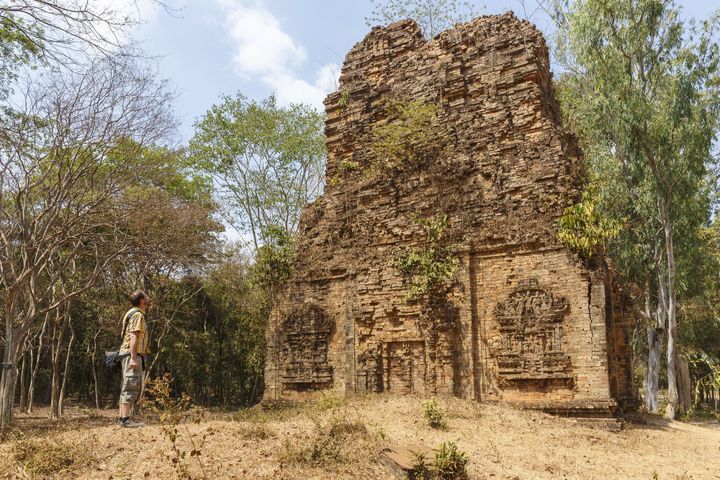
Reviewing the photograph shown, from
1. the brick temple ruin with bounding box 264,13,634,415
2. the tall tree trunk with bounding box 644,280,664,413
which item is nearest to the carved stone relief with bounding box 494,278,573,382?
the brick temple ruin with bounding box 264,13,634,415

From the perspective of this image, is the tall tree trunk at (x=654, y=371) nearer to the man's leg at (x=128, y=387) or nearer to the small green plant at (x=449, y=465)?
the small green plant at (x=449, y=465)

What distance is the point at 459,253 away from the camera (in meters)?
12.4

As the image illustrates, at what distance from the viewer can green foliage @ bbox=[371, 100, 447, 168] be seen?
13570 millimetres

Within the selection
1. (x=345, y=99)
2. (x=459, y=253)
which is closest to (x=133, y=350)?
(x=459, y=253)

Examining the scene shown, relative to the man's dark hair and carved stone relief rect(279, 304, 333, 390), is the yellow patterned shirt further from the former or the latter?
carved stone relief rect(279, 304, 333, 390)

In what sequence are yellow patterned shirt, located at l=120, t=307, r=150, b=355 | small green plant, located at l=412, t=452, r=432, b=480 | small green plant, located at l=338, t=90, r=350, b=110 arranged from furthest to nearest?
1. small green plant, located at l=338, t=90, r=350, b=110
2. yellow patterned shirt, located at l=120, t=307, r=150, b=355
3. small green plant, located at l=412, t=452, r=432, b=480

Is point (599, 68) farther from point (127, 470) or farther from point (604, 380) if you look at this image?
point (127, 470)

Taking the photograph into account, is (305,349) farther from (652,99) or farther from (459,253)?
(652,99)

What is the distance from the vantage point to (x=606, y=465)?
791cm

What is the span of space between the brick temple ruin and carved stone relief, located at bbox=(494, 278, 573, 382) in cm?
2

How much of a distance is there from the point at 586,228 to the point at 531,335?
2221 millimetres

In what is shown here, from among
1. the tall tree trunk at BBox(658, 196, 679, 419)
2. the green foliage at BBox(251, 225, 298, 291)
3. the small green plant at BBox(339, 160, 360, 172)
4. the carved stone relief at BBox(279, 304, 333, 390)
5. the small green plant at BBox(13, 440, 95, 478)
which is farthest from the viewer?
the tall tree trunk at BBox(658, 196, 679, 419)

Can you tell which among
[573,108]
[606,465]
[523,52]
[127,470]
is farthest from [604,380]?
[573,108]

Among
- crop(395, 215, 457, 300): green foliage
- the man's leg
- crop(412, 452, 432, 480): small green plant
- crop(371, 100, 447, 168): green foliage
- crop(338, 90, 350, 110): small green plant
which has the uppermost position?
crop(338, 90, 350, 110): small green plant
